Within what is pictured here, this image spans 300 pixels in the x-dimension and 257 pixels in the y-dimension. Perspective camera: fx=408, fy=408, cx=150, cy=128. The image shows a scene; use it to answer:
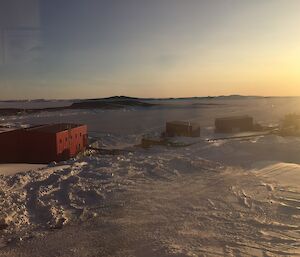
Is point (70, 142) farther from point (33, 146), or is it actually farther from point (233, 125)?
point (233, 125)

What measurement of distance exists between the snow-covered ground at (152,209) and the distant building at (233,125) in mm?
16224

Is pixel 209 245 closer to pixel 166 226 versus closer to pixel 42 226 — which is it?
pixel 166 226

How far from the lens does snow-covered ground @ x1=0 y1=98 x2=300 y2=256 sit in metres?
7.90

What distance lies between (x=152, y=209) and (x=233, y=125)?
23981mm

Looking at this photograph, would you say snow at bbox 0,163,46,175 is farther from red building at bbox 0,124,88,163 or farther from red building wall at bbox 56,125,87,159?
red building wall at bbox 56,125,87,159

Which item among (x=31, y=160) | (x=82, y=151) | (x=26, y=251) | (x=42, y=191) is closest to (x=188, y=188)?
(x=42, y=191)

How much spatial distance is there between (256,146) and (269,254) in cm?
→ 1432

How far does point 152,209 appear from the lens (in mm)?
10320

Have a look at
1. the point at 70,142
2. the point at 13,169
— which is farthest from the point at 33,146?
the point at 13,169

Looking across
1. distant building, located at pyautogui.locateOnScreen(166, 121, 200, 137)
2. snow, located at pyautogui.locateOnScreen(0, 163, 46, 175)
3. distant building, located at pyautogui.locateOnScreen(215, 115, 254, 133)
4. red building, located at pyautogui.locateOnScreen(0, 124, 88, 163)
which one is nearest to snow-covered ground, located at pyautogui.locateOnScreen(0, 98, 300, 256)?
snow, located at pyautogui.locateOnScreen(0, 163, 46, 175)

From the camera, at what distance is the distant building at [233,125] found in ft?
108

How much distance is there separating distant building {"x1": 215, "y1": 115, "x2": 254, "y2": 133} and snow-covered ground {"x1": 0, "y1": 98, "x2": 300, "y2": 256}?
53.2ft

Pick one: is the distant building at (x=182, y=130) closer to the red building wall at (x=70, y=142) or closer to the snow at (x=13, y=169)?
the red building wall at (x=70, y=142)

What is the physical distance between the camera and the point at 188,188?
1255 cm
